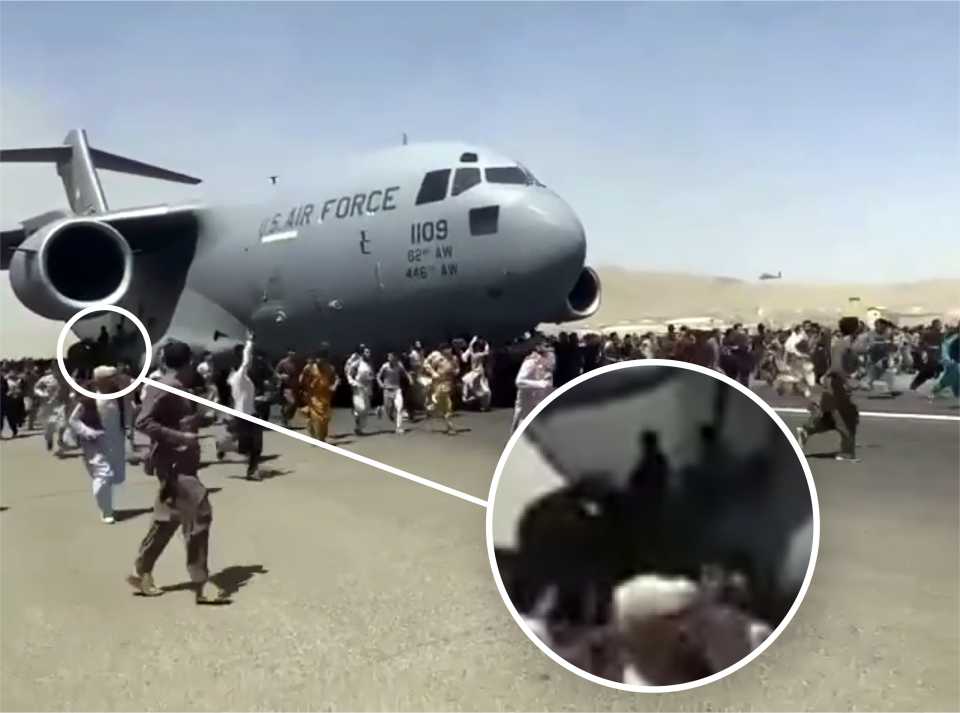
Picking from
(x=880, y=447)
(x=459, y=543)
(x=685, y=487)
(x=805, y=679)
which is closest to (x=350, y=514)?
(x=459, y=543)

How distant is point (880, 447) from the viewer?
6219 mm

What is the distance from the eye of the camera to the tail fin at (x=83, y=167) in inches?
188

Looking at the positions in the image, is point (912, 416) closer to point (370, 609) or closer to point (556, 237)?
point (556, 237)

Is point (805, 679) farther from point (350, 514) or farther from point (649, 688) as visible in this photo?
point (350, 514)

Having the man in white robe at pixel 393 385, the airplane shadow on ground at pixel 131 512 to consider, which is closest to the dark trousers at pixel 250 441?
the airplane shadow on ground at pixel 131 512

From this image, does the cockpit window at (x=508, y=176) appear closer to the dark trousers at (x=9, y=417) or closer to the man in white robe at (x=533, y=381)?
the man in white robe at (x=533, y=381)

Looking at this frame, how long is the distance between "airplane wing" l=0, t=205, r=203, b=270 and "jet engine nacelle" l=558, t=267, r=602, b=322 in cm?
254

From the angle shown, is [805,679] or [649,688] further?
[805,679]

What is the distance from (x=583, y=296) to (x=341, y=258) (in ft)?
5.10

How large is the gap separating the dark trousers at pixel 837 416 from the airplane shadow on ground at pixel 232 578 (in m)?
2.79

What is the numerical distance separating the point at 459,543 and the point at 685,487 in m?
1.91

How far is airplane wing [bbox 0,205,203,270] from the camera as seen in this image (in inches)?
232

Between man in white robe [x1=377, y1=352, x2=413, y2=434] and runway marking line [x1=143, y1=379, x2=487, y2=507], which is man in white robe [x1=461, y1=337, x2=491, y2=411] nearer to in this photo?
man in white robe [x1=377, y1=352, x2=413, y2=434]

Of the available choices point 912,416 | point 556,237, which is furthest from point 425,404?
point 912,416
